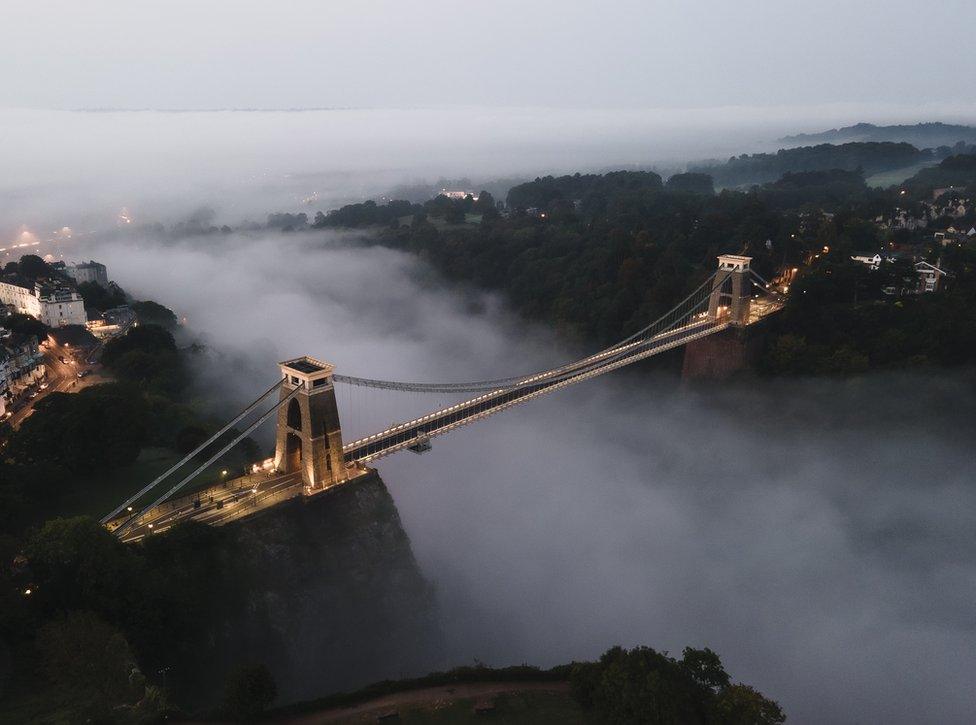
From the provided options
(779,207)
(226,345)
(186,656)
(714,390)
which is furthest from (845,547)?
(779,207)

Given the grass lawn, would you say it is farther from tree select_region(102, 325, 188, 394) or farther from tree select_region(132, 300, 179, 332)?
tree select_region(132, 300, 179, 332)

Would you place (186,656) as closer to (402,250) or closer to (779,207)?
(402,250)

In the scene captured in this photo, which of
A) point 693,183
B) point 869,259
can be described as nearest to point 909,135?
point 693,183

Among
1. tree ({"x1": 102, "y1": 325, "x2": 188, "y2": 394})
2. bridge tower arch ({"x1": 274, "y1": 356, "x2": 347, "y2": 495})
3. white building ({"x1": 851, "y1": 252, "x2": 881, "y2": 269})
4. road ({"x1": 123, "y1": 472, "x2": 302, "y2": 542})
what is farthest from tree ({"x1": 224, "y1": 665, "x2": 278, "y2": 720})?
white building ({"x1": 851, "y1": 252, "x2": 881, "y2": 269})

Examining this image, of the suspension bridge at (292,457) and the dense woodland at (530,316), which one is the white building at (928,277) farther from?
the suspension bridge at (292,457)

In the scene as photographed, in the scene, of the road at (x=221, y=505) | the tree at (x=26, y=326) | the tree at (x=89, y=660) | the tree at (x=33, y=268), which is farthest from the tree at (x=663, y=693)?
the tree at (x=33, y=268)

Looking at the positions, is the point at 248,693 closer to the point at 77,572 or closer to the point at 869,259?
the point at 77,572

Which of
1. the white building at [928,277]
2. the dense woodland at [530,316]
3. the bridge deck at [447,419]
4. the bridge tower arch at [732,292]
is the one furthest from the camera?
the white building at [928,277]
